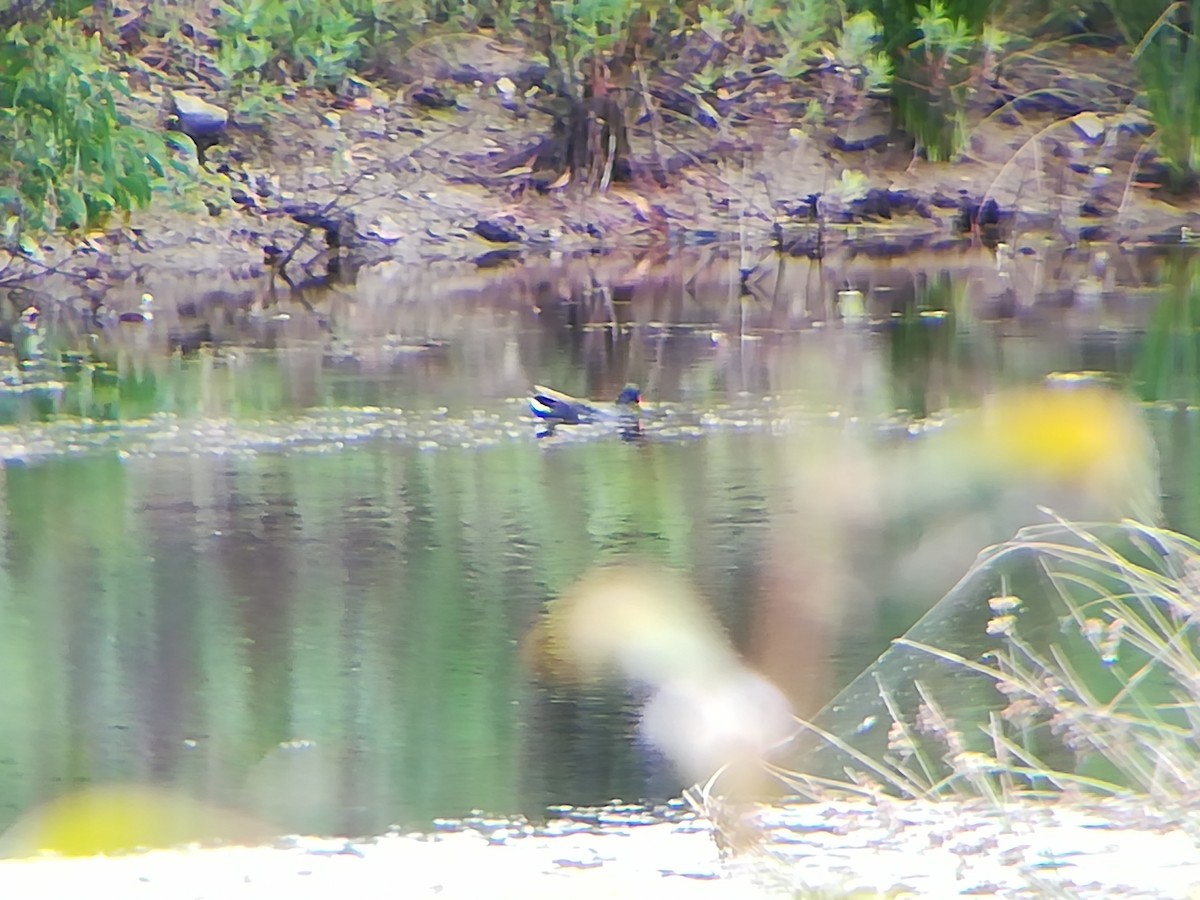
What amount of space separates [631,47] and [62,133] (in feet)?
9.98

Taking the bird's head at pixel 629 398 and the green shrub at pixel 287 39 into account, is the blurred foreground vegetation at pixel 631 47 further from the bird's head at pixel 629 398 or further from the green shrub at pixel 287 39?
the bird's head at pixel 629 398

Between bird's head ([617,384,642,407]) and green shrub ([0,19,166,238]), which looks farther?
green shrub ([0,19,166,238])

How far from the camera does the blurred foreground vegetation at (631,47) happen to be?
729cm

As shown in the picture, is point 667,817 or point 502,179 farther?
point 502,179

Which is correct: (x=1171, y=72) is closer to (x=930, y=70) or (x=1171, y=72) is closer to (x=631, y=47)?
(x=930, y=70)

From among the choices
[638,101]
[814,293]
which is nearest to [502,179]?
[638,101]

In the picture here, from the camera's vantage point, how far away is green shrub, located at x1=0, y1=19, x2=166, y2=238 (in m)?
5.13

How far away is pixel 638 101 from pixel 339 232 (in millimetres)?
1359

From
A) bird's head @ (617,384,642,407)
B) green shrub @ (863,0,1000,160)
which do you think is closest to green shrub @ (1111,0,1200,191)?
green shrub @ (863,0,1000,160)

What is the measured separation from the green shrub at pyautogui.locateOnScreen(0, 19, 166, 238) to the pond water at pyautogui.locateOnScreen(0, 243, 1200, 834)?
1.28 ft

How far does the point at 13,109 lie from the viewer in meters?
5.20

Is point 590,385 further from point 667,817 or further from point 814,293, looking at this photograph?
point 667,817

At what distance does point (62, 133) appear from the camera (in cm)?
515

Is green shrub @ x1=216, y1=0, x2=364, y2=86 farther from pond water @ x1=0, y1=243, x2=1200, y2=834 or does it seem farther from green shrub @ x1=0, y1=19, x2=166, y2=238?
green shrub @ x1=0, y1=19, x2=166, y2=238
